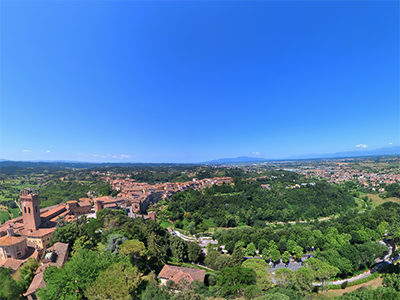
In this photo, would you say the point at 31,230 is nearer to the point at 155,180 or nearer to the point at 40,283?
the point at 40,283

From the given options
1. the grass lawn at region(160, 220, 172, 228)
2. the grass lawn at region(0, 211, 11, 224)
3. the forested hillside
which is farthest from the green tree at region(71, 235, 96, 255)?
the grass lawn at region(0, 211, 11, 224)

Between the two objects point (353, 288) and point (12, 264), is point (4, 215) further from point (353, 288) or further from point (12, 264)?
point (353, 288)

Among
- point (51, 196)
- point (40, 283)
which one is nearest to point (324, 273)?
point (40, 283)

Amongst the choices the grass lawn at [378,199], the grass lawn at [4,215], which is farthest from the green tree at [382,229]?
the grass lawn at [4,215]

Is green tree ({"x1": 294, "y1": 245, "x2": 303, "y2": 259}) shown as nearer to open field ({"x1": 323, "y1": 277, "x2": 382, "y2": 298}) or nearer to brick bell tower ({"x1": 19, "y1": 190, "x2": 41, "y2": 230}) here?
open field ({"x1": 323, "y1": 277, "x2": 382, "y2": 298})

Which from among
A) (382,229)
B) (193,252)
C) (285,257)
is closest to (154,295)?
(193,252)

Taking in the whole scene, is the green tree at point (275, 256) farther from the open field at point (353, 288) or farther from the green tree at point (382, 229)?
the green tree at point (382, 229)
